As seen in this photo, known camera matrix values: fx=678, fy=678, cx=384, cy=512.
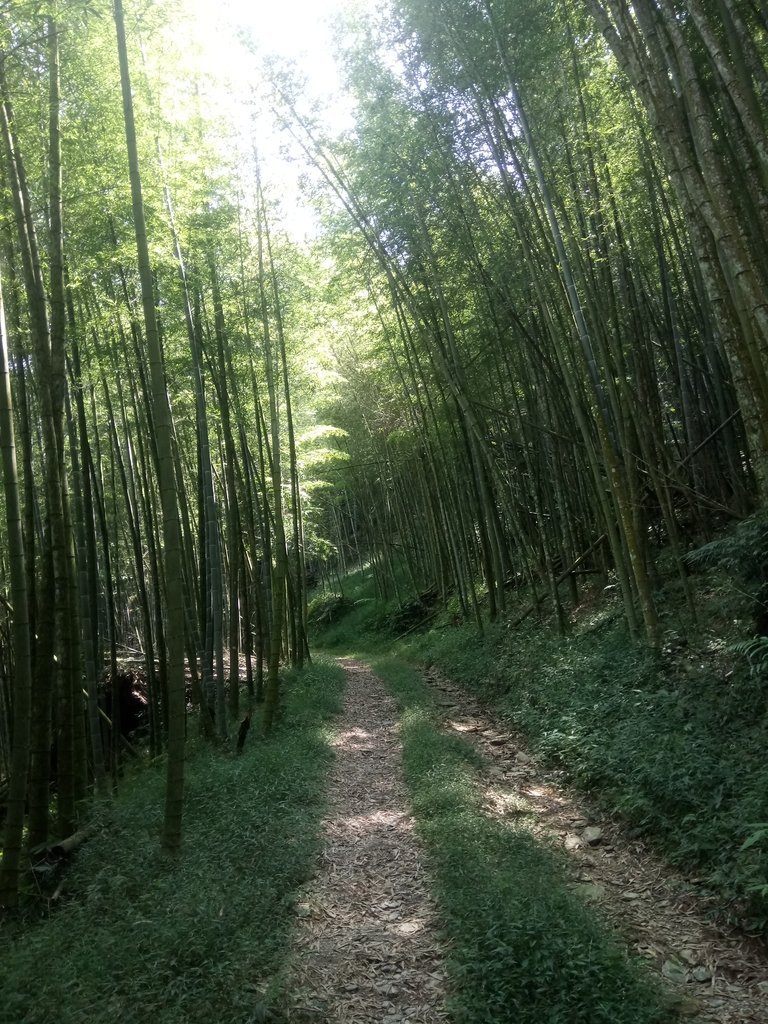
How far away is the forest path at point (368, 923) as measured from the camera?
2592 millimetres

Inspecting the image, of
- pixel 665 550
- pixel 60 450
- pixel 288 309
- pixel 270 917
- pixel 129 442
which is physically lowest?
pixel 270 917

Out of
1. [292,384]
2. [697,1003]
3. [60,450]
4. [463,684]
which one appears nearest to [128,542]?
[292,384]

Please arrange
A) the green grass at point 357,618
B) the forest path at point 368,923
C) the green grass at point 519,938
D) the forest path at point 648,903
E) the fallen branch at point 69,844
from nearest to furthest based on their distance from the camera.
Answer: the green grass at point 519,938
the forest path at point 648,903
the forest path at point 368,923
the fallen branch at point 69,844
the green grass at point 357,618

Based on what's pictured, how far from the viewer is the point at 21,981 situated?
2676mm

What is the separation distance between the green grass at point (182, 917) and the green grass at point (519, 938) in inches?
29.0

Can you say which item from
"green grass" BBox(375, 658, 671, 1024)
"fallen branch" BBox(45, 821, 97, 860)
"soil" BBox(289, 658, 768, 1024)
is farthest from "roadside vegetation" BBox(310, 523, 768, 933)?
"fallen branch" BBox(45, 821, 97, 860)

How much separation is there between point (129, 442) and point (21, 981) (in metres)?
6.22

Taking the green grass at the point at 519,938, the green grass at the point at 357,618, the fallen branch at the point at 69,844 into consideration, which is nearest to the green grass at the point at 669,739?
the green grass at the point at 519,938

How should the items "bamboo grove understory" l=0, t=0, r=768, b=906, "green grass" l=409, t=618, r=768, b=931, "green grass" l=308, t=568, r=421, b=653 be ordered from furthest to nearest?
"green grass" l=308, t=568, r=421, b=653 → "bamboo grove understory" l=0, t=0, r=768, b=906 → "green grass" l=409, t=618, r=768, b=931

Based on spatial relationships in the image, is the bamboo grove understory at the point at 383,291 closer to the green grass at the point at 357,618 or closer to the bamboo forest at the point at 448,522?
the bamboo forest at the point at 448,522

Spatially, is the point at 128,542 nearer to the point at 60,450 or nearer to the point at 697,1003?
the point at 60,450

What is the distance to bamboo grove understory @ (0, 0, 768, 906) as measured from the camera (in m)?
3.88

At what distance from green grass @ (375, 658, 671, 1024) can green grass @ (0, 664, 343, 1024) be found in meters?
0.74

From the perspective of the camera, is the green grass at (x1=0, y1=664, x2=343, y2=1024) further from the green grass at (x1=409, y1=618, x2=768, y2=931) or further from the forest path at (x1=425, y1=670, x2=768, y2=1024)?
the green grass at (x1=409, y1=618, x2=768, y2=931)
